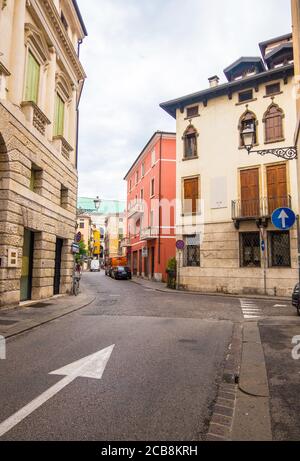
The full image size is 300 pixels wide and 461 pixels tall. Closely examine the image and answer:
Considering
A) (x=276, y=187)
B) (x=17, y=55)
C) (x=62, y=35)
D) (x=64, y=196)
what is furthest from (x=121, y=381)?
(x=276, y=187)

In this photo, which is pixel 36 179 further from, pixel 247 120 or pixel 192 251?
pixel 247 120

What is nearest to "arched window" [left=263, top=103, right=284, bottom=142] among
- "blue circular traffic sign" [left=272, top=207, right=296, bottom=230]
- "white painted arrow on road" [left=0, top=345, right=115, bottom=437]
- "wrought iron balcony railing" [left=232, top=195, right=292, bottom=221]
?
"wrought iron balcony railing" [left=232, top=195, right=292, bottom=221]

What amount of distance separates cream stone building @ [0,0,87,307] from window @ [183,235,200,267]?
8.24m

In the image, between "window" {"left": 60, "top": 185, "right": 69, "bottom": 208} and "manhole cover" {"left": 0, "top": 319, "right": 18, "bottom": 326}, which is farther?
"window" {"left": 60, "top": 185, "right": 69, "bottom": 208}

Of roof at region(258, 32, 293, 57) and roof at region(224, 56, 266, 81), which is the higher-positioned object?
roof at region(258, 32, 293, 57)

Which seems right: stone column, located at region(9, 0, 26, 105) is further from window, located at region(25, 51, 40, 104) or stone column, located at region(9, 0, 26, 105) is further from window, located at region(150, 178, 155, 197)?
window, located at region(150, 178, 155, 197)

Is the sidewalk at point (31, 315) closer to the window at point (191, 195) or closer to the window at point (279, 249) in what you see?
the window at point (279, 249)

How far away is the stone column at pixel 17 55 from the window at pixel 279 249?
48.2 ft

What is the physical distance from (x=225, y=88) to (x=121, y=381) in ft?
69.3

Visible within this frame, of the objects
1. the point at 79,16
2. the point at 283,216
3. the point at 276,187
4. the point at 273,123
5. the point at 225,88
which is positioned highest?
the point at 79,16

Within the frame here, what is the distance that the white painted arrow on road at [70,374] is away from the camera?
11.1 feet

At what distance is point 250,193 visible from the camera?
20875mm

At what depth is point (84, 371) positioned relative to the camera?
5.04 meters

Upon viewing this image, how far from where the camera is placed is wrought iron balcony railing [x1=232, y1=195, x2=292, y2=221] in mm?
19531
